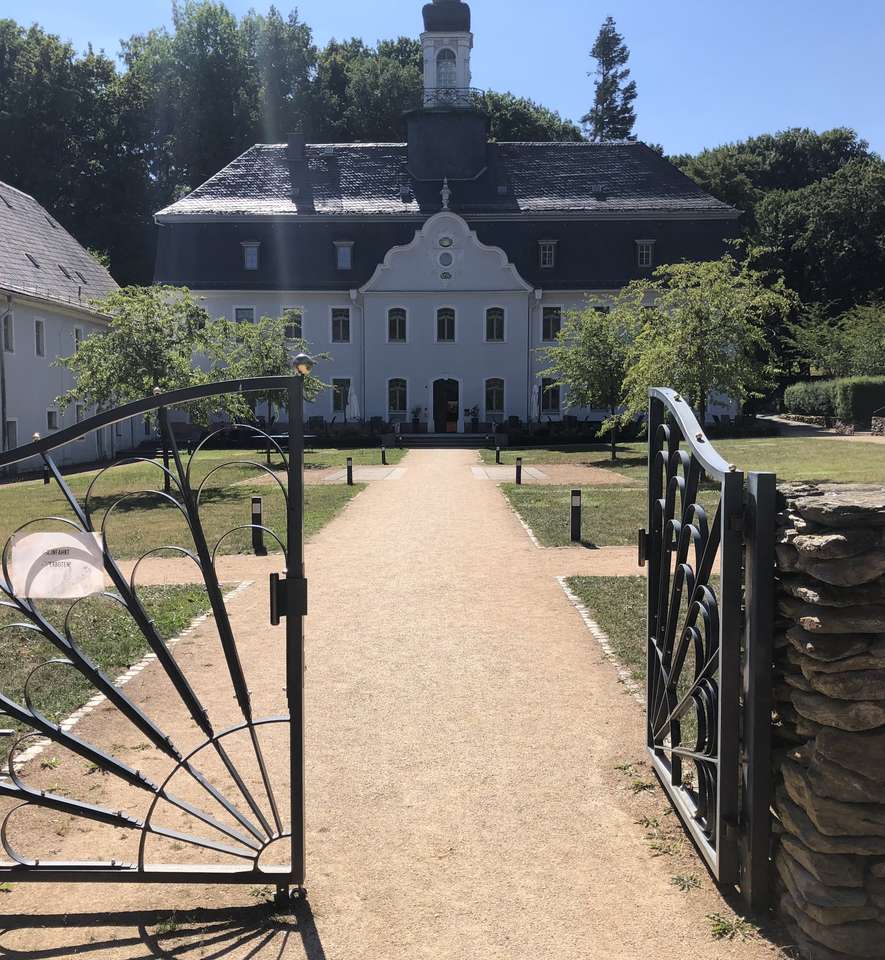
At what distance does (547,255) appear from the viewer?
4944 cm

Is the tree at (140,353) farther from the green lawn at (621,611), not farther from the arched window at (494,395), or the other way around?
the arched window at (494,395)

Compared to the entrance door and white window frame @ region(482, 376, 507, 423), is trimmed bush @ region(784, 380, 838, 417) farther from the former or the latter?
the entrance door

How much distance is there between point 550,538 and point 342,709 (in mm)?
8528

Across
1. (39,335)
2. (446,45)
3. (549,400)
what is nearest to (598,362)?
(549,400)

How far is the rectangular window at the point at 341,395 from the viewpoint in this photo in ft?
162

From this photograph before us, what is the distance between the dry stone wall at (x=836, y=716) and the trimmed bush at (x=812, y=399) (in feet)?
141

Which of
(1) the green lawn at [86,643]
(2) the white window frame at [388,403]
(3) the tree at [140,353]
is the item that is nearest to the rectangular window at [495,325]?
(2) the white window frame at [388,403]

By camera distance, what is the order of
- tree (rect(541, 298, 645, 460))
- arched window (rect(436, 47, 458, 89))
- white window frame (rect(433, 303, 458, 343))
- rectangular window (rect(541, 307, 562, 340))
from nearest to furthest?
tree (rect(541, 298, 645, 460)) → rectangular window (rect(541, 307, 562, 340)) → white window frame (rect(433, 303, 458, 343)) → arched window (rect(436, 47, 458, 89))

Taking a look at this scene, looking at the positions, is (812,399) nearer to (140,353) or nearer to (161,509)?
(140,353)

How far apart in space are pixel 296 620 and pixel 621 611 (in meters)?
6.22

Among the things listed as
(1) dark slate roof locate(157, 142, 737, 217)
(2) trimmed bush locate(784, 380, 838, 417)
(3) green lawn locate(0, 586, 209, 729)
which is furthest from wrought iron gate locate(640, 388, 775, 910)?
(1) dark slate roof locate(157, 142, 737, 217)

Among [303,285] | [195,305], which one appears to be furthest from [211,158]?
[195,305]

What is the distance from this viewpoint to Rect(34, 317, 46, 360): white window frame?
112 ft

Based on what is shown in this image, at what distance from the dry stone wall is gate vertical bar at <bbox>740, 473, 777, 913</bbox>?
2.6 inches
